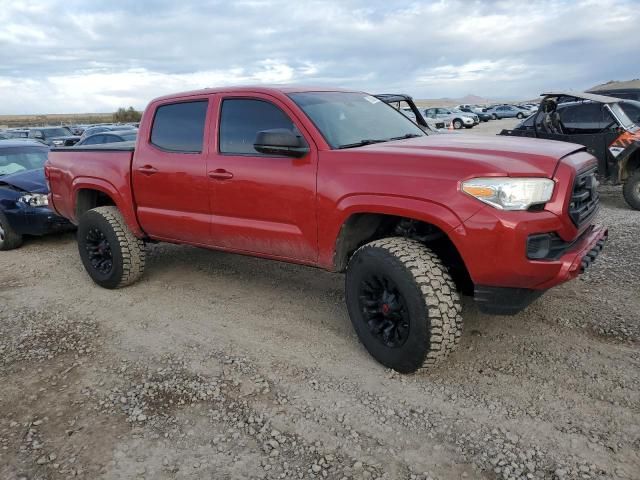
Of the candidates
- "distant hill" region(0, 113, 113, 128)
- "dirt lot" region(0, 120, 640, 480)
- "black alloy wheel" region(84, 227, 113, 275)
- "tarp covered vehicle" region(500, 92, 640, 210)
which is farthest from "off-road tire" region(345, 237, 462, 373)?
"distant hill" region(0, 113, 113, 128)

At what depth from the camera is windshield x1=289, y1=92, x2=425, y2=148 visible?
3.91 m

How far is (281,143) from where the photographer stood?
11.8 ft

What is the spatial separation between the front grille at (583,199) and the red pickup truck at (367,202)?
17 mm

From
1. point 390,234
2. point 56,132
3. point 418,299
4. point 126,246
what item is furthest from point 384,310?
point 56,132

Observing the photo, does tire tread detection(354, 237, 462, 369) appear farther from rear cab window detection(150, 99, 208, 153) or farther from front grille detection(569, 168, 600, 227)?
rear cab window detection(150, 99, 208, 153)

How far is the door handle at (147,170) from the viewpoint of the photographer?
15.7 ft

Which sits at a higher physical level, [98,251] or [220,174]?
[220,174]

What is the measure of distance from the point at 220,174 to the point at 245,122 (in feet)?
1.52

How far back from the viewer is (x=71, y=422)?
122 inches

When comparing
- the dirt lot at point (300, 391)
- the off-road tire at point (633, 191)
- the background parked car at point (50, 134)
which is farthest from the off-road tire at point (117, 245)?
the background parked car at point (50, 134)

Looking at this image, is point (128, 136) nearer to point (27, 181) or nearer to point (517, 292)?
point (27, 181)

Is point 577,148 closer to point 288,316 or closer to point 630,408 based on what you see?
point 630,408

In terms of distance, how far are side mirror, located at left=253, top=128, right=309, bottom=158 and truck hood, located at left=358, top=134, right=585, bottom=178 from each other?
0.42 meters

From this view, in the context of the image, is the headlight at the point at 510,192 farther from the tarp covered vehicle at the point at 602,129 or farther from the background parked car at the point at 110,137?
the background parked car at the point at 110,137
